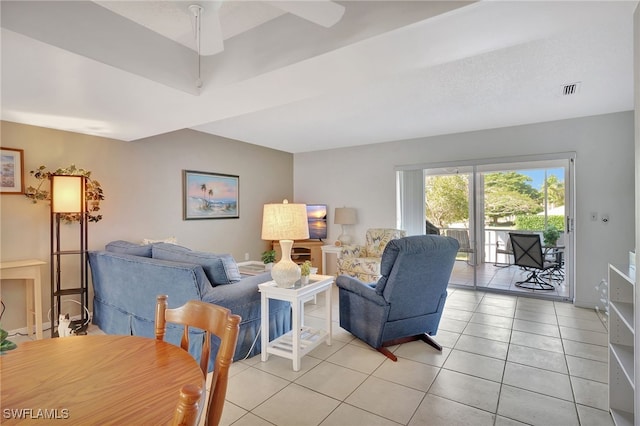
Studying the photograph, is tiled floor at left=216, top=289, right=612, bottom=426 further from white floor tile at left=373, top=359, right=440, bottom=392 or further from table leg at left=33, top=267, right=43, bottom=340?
table leg at left=33, top=267, right=43, bottom=340

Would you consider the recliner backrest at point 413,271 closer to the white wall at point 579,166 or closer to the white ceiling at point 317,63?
the white ceiling at point 317,63

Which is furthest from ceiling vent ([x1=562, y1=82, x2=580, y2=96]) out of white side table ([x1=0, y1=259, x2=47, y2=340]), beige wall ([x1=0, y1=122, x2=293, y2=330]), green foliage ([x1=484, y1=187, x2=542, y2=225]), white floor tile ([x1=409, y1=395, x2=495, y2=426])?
white side table ([x1=0, y1=259, x2=47, y2=340])

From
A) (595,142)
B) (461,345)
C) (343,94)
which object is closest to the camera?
(461,345)

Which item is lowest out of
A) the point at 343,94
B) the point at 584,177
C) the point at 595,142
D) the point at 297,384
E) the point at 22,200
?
the point at 297,384

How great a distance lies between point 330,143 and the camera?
5793 mm

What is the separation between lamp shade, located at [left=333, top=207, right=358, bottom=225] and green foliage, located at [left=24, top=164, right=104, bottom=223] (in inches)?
142

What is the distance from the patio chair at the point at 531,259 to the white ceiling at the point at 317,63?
5.89 ft

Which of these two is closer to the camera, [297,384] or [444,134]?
[297,384]

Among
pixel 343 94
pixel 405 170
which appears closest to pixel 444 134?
pixel 405 170

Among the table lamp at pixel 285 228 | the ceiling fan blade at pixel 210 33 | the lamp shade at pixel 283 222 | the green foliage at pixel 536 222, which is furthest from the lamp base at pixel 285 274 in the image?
the green foliage at pixel 536 222

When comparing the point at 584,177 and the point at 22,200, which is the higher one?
the point at 584,177

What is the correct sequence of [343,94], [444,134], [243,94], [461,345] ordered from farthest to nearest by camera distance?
[444,134]
[343,94]
[461,345]
[243,94]

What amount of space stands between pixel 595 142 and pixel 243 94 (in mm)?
4465

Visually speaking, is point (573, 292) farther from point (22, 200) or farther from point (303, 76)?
point (22, 200)
